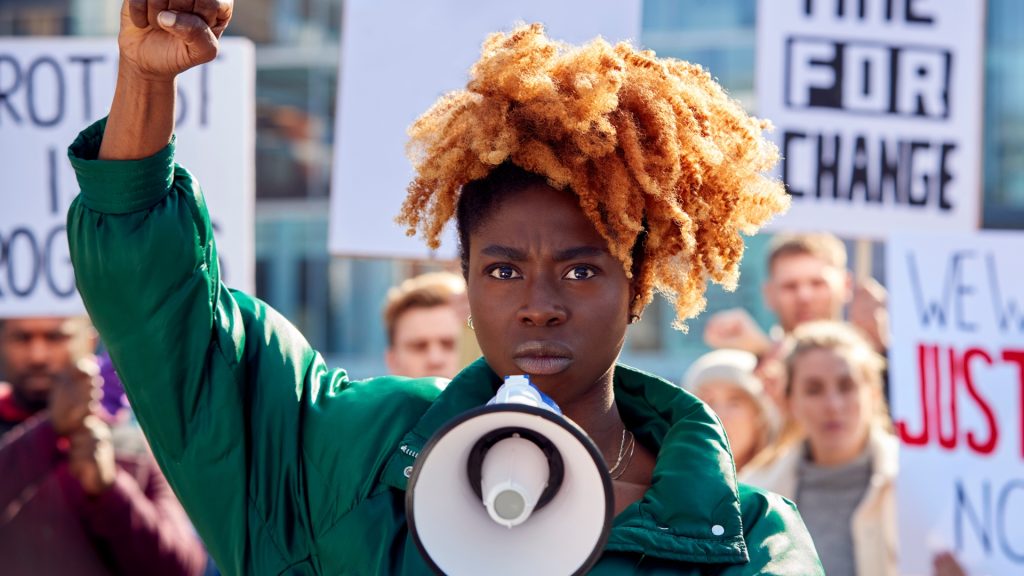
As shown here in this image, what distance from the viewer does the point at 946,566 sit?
16.1ft

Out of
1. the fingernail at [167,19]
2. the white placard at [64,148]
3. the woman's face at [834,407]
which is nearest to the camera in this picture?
the fingernail at [167,19]

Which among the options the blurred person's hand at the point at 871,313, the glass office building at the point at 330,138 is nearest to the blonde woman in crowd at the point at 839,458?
the blurred person's hand at the point at 871,313

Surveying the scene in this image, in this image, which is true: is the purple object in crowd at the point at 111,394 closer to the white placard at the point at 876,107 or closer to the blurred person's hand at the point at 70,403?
the blurred person's hand at the point at 70,403

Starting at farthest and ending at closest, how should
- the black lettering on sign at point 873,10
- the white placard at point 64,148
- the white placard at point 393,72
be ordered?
the black lettering on sign at point 873,10
the white placard at point 393,72
the white placard at point 64,148

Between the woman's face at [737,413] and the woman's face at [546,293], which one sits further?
the woman's face at [737,413]

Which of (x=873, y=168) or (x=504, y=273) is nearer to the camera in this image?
(x=504, y=273)

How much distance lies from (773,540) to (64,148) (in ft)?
12.0

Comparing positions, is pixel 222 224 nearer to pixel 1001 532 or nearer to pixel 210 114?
pixel 210 114

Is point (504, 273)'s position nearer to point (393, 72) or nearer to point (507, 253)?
point (507, 253)

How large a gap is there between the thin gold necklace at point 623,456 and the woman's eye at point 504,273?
1.20ft

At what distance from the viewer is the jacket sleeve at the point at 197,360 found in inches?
80.0

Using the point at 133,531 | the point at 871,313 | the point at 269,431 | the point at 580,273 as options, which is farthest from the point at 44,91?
the point at 580,273

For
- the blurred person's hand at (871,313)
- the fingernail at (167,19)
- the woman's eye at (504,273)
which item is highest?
the fingernail at (167,19)

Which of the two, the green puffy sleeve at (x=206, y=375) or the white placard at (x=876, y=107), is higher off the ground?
the white placard at (x=876, y=107)
